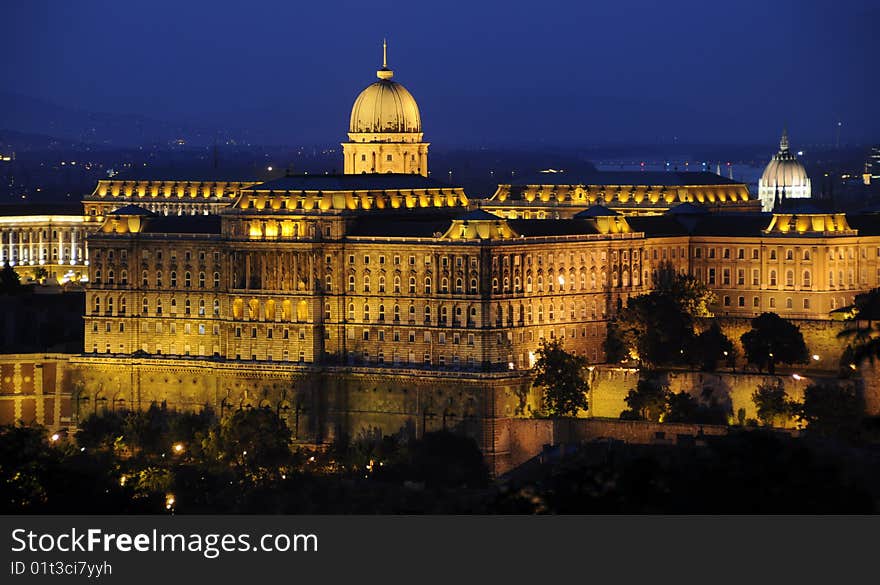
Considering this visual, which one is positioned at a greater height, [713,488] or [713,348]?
[713,348]

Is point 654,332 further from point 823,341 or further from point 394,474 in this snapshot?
point 394,474

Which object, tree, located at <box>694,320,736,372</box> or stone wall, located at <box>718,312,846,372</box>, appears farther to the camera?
tree, located at <box>694,320,736,372</box>

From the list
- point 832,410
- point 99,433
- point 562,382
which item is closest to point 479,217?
point 562,382

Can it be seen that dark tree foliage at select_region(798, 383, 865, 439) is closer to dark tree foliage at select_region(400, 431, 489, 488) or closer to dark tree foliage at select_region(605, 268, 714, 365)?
dark tree foliage at select_region(605, 268, 714, 365)

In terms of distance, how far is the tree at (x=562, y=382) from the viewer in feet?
620

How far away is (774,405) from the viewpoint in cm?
18450

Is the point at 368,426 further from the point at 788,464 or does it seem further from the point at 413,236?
the point at 788,464

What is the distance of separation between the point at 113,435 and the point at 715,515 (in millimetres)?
79726

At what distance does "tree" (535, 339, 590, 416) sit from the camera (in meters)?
189

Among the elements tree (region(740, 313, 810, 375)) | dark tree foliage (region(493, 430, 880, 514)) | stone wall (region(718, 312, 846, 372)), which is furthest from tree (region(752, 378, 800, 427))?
dark tree foliage (region(493, 430, 880, 514))

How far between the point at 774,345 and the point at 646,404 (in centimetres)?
836

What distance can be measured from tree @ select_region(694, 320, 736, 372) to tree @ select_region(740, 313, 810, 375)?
7.14 feet

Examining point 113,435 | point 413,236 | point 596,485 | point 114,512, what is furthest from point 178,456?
point 596,485

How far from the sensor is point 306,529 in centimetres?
11769
